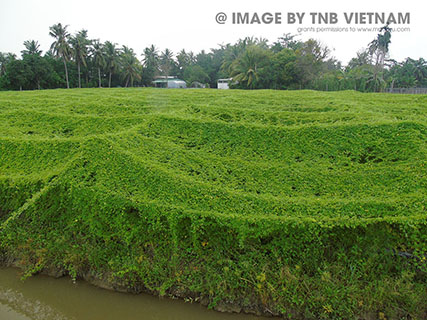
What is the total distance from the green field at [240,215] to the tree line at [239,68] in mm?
20910

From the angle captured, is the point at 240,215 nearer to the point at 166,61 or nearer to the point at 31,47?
the point at 31,47

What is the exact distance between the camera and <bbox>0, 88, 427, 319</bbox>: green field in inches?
162

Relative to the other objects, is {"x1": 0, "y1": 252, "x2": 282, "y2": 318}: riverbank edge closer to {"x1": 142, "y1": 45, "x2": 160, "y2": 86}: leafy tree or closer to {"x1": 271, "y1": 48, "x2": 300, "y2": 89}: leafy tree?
{"x1": 271, "y1": 48, "x2": 300, "y2": 89}: leafy tree

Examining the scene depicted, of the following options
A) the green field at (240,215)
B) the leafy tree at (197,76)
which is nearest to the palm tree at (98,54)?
the leafy tree at (197,76)

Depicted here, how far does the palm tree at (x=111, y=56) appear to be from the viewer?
3306 centimetres

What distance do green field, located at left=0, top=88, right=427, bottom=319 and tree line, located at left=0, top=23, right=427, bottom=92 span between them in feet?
68.6

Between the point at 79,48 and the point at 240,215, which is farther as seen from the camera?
the point at 79,48

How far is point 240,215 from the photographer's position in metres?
4.41

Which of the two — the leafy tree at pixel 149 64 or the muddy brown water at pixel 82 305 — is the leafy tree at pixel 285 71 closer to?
the leafy tree at pixel 149 64

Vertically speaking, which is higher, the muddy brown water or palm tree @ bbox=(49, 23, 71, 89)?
palm tree @ bbox=(49, 23, 71, 89)

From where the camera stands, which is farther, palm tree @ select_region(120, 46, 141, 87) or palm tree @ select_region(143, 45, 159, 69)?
palm tree @ select_region(143, 45, 159, 69)

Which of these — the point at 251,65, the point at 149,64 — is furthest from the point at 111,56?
the point at 251,65

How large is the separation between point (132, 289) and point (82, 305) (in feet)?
2.40

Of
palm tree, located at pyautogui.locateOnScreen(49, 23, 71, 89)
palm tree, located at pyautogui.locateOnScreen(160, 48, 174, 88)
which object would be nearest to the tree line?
palm tree, located at pyautogui.locateOnScreen(49, 23, 71, 89)
